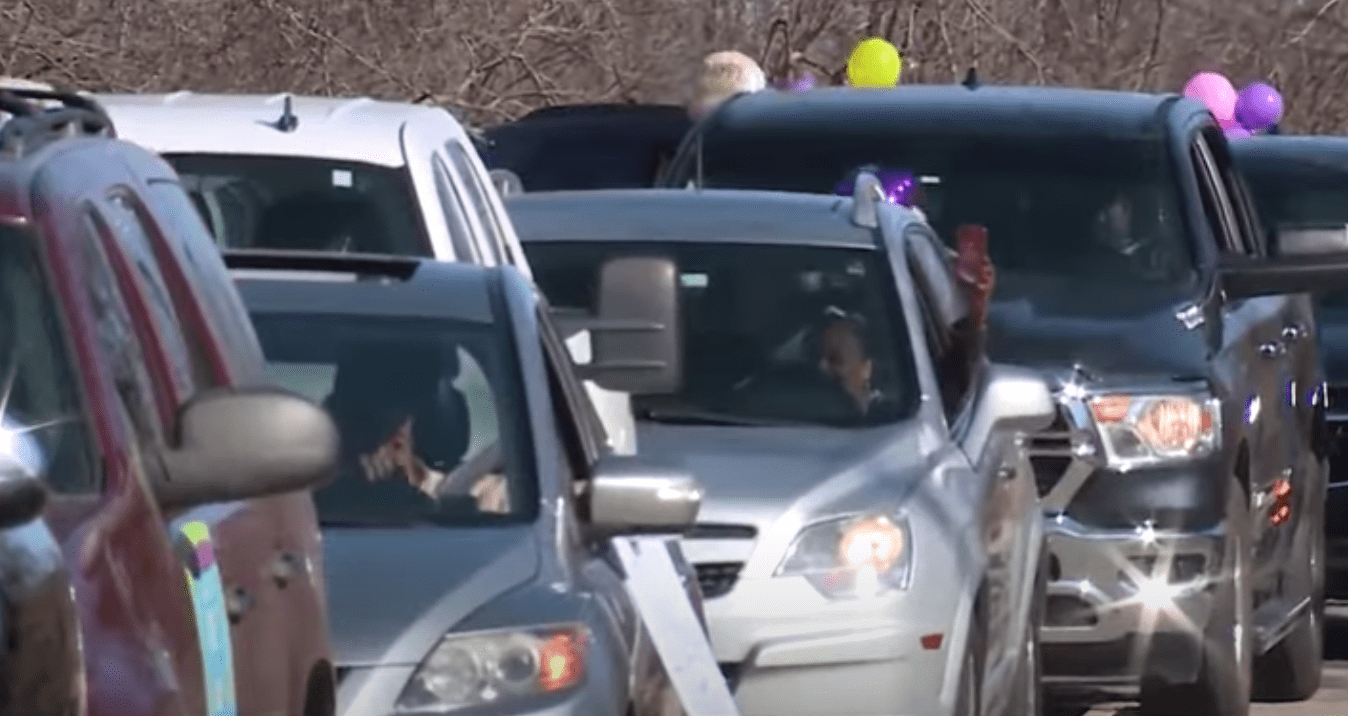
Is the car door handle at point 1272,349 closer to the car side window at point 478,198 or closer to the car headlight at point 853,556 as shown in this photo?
the car side window at point 478,198

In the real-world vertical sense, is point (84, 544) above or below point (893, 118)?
above

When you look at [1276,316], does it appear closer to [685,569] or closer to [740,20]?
[685,569]

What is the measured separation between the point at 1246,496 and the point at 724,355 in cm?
217

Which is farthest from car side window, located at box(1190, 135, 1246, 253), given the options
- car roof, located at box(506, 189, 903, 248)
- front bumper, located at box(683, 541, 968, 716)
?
front bumper, located at box(683, 541, 968, 716)

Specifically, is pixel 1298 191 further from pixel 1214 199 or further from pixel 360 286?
pixel 360 286

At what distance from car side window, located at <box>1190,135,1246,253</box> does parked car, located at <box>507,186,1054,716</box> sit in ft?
5.84

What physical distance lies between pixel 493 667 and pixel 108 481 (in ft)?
7.60

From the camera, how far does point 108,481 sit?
4461 mm

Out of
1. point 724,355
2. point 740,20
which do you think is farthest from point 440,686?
point 740,20

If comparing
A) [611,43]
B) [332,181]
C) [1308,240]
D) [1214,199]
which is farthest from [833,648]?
[611,43]

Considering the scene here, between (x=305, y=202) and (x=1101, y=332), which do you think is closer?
(x=305, y=202)

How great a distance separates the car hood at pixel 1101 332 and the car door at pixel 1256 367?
0.16m

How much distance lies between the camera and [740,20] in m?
27.9

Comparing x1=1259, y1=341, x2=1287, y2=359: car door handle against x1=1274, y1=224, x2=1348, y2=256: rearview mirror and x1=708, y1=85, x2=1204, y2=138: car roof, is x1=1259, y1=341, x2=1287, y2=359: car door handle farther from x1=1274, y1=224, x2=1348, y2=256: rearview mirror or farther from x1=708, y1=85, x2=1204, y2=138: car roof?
x1=708, y1=85, x2=1204, y2=138: car roof
